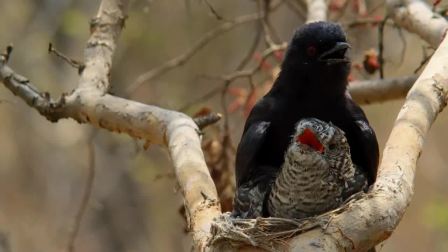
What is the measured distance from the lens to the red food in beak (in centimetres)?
331

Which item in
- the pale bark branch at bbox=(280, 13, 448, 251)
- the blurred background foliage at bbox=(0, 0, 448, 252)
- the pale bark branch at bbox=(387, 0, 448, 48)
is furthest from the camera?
the blurred background foliage at bbox=(0, 0, 448, 252)

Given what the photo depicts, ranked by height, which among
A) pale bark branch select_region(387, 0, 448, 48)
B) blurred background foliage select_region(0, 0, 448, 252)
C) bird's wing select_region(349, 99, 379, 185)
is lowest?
bird's wing select_region(349, 99, 379, 185)

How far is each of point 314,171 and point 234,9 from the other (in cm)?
903

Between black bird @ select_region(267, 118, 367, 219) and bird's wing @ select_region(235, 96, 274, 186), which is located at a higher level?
bird's wing @ select_region(235, 96, 274, 186)

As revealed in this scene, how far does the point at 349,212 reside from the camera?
289 cm

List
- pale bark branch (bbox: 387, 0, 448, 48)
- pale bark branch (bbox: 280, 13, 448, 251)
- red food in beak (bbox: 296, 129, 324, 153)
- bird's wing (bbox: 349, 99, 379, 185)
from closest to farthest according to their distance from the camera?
pale bark branch (bbox: 280, 13, 448, 251) → red food in beak (bbox: 296, 129, 324, 153) → bird's wing (bbox: 349, 99, 379, 185) → pale bark branch (bbox: 387, 0, 448, 48)

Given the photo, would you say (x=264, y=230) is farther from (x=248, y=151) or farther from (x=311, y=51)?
(x=311, y=51)

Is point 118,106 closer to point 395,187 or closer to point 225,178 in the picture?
point 225,178

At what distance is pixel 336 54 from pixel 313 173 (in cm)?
90

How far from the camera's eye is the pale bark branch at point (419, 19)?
4289mm

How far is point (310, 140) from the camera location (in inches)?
131

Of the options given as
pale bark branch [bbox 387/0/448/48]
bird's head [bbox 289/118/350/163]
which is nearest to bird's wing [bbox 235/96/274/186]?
bird's head [bbox 289/118/350/163]

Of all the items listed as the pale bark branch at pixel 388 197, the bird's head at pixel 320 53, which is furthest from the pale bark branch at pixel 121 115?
the bird's head at pixel 320 53

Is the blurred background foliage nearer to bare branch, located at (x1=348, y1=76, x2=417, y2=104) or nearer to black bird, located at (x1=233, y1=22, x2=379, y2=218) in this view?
bare branch, located at (x1=348, y1=76, x2=417, y2=104)
